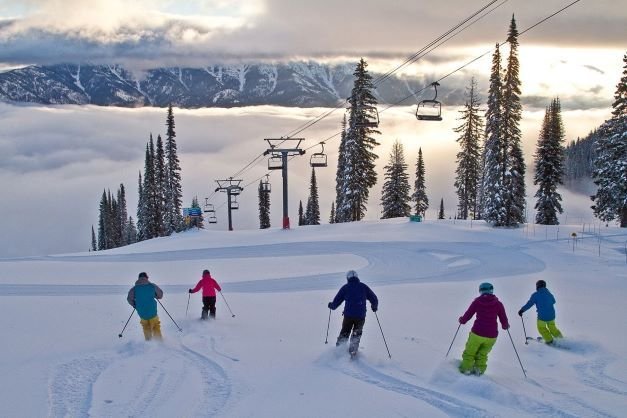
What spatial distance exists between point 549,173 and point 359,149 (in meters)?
19.2

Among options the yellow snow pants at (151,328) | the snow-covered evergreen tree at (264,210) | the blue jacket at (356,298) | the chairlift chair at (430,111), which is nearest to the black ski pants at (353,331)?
the blue jacket at (356,298)

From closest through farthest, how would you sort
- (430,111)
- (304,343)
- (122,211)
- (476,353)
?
(476,353), (304,343), (430,111), (122,211)

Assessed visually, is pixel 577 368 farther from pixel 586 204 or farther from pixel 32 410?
pixel 586 204

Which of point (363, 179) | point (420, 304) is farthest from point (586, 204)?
point (420, 304)

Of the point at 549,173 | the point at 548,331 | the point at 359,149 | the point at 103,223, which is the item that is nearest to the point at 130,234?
the point at 103,223

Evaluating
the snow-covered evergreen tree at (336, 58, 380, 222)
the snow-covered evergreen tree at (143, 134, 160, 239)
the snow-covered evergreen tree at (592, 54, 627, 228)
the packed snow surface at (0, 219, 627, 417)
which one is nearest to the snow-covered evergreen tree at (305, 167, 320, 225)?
the snow-covered evergreen tree at (143, 134, 160, 239)

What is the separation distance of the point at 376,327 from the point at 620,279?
1523 cm

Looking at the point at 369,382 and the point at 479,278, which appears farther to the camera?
the point at 479,278

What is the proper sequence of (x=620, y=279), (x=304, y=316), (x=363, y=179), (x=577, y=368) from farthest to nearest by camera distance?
(x=363, y=179) < (x=620, y=279) < (x=304, y=316) < (x=577, y=368)

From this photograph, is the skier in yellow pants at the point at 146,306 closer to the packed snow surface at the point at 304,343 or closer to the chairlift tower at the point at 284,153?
the packed snow surface at the point at 304,343

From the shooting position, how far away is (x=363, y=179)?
52.8 m

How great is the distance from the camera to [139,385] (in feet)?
28.7

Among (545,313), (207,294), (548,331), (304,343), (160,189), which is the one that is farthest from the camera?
(160,189)

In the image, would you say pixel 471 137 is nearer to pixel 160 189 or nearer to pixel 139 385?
pixel 160 189
